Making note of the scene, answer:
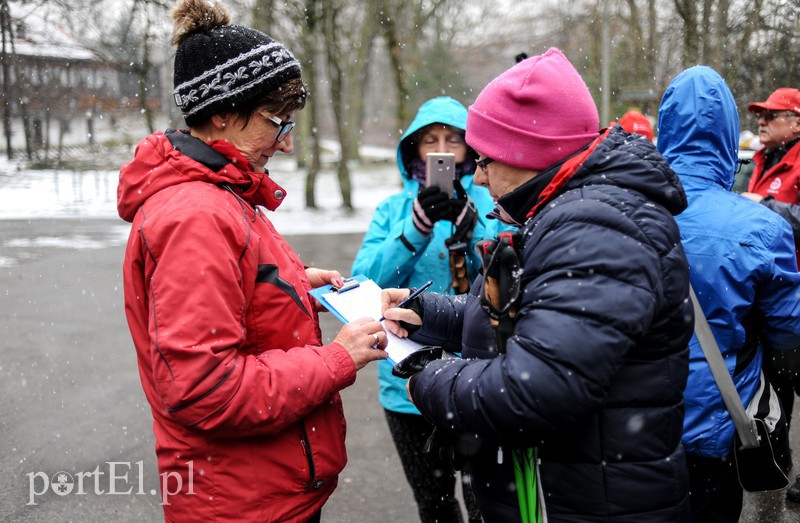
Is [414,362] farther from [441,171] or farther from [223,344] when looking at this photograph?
[441,171]

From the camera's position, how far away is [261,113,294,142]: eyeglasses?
6.33ft

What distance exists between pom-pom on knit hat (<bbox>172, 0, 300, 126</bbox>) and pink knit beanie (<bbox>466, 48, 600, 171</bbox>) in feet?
2.09

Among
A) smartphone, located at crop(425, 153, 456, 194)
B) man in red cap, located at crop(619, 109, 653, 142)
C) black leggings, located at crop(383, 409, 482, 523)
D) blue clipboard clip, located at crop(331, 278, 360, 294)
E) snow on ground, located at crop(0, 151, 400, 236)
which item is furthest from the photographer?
snow on ground, located at crop(0, 151, 400, 236)

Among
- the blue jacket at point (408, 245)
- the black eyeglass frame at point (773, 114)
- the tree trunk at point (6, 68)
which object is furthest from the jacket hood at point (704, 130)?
the tree trunk at point (6, 68)

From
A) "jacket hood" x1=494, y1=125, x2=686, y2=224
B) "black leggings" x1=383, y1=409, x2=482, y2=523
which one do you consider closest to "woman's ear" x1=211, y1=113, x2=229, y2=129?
"jacket hood" x1=494, y1=125, x2=686, y2=224

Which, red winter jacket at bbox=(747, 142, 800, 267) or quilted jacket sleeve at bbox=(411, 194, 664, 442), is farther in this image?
red winter jacket at bbox=(747, 142, 800, 267)

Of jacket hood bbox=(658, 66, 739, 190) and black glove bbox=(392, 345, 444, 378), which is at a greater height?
jacket hood bbox=(658, 66, 739, 190)

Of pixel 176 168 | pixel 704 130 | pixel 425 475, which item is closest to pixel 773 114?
pixel 704 130

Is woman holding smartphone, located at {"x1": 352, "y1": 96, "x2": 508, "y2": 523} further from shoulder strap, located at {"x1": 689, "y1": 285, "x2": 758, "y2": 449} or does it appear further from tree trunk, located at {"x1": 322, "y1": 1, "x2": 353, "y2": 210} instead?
tree trunk, located at {"x1": 322, "y1": 1, "x2": 353, "y2": 210}

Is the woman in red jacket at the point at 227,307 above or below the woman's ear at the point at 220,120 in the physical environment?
below

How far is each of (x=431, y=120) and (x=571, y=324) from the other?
6.79 ft

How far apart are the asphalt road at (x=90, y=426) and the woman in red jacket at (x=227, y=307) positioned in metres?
2.00

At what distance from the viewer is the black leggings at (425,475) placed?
298 centimetres

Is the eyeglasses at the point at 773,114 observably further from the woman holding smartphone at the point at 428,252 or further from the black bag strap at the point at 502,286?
the black bag strap at the point at 502,286
